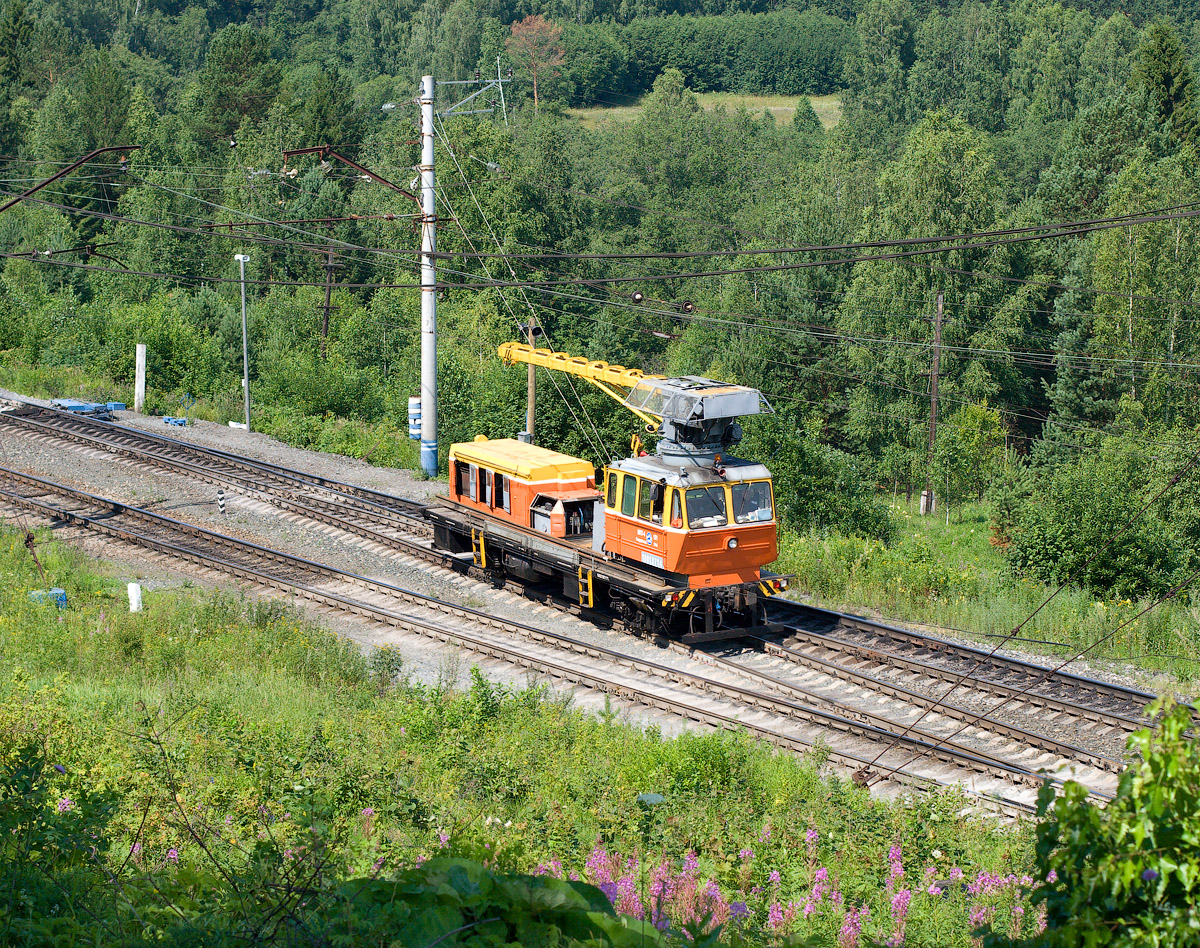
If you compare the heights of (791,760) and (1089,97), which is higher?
(1089,97)

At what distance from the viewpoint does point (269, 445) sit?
Result: 32.1m

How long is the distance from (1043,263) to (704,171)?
3316 cm

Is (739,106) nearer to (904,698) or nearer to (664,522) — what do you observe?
(664,522)

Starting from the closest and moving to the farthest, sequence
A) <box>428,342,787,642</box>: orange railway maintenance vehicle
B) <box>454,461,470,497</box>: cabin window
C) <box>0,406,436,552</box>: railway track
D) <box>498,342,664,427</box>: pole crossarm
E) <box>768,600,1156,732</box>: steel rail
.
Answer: <box>768,600,1156,732</box>: steel rail → <box>428,342,787,642</box>: orange railway maintenance vehicle → <box>498,342,664,427</box>: pole crossarm → <box>454,461,470,497</box>: cabin window → <box>0,406,436,552</box>: railway track

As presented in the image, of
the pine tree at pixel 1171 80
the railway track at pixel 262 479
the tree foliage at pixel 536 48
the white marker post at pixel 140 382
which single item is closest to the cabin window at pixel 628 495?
the railway track at pixel 262 479

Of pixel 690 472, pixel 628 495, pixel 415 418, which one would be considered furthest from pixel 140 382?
pixel 690 472

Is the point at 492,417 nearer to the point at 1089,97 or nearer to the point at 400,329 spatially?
the point at 400,329

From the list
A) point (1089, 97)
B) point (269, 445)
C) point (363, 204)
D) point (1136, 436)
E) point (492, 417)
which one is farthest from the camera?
point (1089, 97)

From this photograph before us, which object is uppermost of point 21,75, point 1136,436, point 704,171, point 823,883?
point 21,75

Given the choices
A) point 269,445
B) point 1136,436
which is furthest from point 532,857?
point 1136,436

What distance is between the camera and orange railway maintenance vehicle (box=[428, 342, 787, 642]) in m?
17.5

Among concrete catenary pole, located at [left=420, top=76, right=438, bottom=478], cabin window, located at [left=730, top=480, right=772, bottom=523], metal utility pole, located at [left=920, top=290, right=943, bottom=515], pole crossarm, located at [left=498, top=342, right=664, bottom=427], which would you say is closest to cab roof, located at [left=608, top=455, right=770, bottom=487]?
cabin window, located at [left=730, top=480, right=772, bottom=523]

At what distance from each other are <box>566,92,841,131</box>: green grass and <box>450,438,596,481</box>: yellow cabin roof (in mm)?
88451

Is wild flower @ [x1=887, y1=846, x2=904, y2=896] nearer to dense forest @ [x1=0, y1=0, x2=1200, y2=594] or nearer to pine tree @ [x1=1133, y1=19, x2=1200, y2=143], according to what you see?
dense forest @ [x1=0, y1=0, x2=1200, y2=594]
